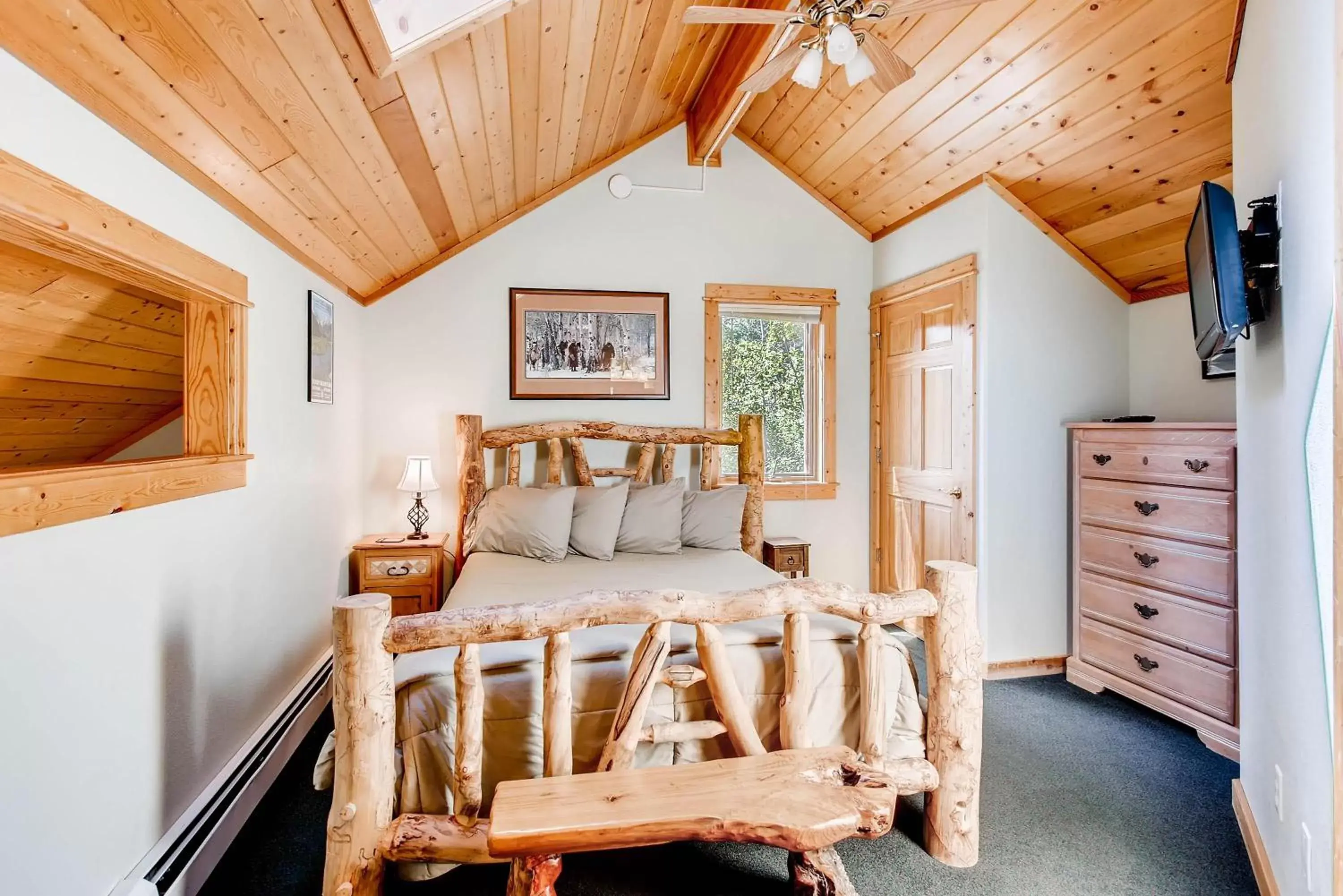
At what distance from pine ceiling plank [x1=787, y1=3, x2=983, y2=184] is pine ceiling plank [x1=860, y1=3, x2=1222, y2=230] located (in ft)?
1.04

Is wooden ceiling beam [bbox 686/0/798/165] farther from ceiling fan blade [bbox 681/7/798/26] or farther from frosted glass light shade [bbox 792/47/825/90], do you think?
ceiling fan blade [bbox 681/7/798/26]

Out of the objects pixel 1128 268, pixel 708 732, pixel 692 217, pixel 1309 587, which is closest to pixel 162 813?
pixel 708 732

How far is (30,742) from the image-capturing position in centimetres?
126

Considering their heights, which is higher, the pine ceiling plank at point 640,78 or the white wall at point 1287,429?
the pine ceiling plank at point 640,78

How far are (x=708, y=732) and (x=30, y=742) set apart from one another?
57.0 inches

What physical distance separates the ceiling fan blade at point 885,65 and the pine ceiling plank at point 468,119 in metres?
1.25

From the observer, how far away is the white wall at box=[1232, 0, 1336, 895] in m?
1.30

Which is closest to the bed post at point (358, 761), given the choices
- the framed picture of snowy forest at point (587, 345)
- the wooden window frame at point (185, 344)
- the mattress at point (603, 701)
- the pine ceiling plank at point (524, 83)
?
the mattress at point (603, 701)

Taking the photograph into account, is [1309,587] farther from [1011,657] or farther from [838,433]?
[838,433]

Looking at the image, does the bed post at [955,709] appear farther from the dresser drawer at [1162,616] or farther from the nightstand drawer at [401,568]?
the nightstand drawer at [401,568]

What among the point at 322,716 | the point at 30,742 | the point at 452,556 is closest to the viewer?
the point at 30,742

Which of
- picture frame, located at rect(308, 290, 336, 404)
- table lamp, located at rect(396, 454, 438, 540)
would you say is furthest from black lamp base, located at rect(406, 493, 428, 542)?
picture frame, located at rect(308, 290, 336, 404)

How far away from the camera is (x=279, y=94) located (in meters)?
1.74

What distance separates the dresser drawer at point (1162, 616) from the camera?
2.47 metres
